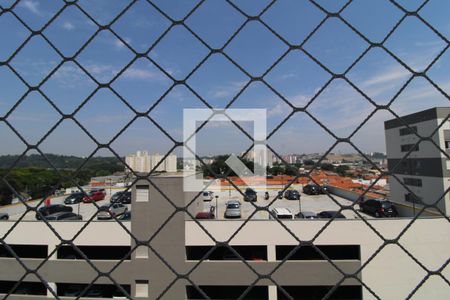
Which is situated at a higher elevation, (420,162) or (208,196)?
(420,162)

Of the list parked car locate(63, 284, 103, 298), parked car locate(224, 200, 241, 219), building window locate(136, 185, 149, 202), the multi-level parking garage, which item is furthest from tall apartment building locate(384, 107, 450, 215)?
parked car locate(63, 284, 103, 298)

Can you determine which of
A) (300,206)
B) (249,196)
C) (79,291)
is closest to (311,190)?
(300,206)

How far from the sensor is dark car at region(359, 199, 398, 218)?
7.19 metres

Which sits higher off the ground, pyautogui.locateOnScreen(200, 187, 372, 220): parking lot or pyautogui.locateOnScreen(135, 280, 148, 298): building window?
pyautogui.locateOnScreen(200, 187, 372, 220): parking lot

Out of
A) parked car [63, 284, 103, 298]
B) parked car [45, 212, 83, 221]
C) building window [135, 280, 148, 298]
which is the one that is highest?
parked car [45, 212, 83, 221]

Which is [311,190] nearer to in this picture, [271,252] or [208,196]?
[208,196]

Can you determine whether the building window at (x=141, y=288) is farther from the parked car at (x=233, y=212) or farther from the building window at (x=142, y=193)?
the parked car at (x=233, y=212)

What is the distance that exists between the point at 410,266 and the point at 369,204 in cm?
228

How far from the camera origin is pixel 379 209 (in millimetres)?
7266

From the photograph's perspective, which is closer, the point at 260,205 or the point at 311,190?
the point at 260,205

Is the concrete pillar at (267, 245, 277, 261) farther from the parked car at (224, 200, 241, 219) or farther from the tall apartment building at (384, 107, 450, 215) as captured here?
the tall apartment building at (384, 107, 450, 215)

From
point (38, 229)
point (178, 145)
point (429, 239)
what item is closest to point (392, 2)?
point (178, 145)

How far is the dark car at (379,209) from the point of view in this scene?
7.19 m

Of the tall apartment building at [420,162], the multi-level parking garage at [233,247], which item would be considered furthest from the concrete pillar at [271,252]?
the tall apartment building at [420,162]
